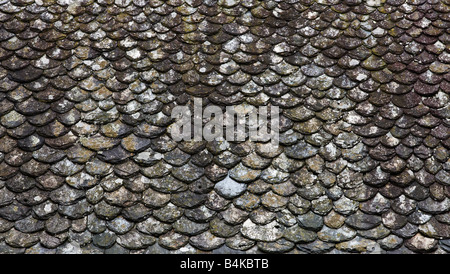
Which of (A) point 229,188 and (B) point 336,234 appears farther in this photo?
(A) point 229,188

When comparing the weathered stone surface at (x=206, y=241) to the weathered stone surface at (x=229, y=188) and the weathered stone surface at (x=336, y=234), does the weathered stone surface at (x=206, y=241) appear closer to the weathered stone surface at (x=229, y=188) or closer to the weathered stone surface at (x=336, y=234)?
the weathered stone surface at (x=229, y=188)

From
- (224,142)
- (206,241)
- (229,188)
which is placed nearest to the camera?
(206,241)

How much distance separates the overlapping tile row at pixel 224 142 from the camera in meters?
4.15

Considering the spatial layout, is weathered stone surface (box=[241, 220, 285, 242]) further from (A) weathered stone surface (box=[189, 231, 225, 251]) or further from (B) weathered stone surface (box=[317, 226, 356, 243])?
(B) weathered stone surface (box=[317, 226, 356, 243])

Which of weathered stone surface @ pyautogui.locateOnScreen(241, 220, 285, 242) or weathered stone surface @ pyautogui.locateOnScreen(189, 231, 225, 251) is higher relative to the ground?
weathered stone surface @ pyautogui.locateOnScreen(241, 220, 285, 242)

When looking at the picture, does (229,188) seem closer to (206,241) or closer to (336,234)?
(206,241)

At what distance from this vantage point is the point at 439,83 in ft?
16.1

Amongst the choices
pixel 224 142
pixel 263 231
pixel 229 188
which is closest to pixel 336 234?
pixel 263 231

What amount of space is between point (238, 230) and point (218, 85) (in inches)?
62.8

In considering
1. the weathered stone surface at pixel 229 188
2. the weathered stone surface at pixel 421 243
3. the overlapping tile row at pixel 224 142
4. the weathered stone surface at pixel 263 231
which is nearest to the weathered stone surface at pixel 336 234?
the overlapping tile row at pixel 224 142

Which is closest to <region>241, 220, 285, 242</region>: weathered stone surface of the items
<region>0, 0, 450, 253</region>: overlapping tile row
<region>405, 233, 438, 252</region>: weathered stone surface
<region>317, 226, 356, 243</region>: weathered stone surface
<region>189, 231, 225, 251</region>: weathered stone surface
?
<region>0, 0, 450, 253</region>: overlapping tile row

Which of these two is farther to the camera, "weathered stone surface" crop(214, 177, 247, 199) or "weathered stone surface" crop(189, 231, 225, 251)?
"weathered stone surface" crop(214, 177, 247, 199)

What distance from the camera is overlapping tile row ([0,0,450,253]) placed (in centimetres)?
415

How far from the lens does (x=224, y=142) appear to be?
455cm
